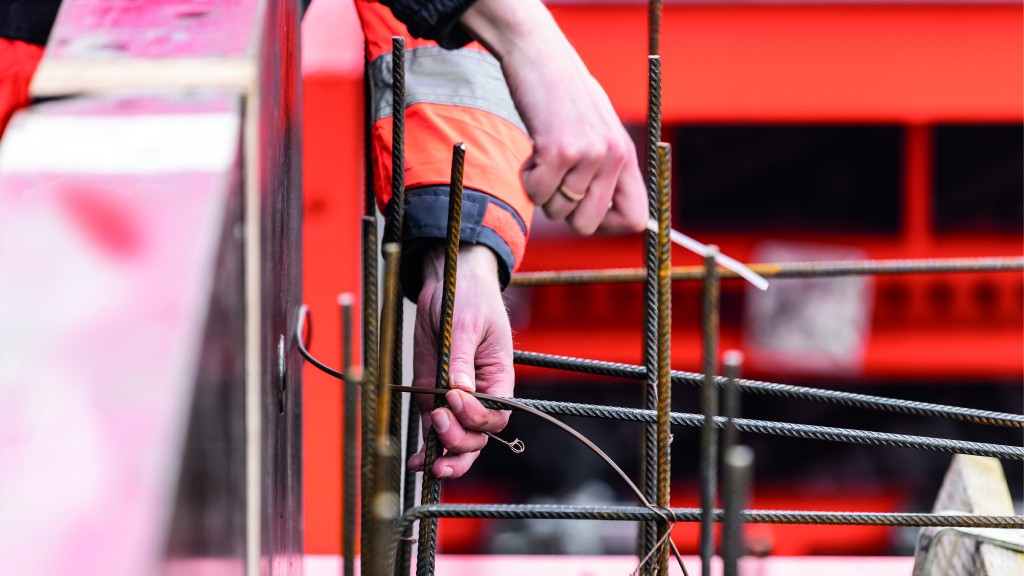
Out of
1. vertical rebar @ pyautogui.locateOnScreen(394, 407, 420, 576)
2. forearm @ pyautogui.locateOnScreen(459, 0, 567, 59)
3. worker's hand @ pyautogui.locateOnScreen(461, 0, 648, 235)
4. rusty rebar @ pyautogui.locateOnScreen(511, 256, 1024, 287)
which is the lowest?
vertical rebar @ pyautogui.locateOnScreen(394, 407, 420, 576)

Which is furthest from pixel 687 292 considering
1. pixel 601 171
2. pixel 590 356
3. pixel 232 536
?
pixel 232 536

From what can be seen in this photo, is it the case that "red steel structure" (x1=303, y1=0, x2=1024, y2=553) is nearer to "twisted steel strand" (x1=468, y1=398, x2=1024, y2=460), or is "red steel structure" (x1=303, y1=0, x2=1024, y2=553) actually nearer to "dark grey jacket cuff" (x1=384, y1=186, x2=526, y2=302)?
"dark grey jacket cuff" (x1=384, y1=186, x2=526, y2=302)

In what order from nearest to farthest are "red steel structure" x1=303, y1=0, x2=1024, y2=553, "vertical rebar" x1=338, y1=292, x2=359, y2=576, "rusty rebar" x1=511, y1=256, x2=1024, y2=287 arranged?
1. "vertical rebar" x1=338, y1=292, x2=359, y2=576
2. "rusty rebar" x1=511, y1=256, x2=1024, y2=287
3. "red steel structure" x1=303, y1=0, x2=1024, y2=553

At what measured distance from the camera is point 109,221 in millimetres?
531

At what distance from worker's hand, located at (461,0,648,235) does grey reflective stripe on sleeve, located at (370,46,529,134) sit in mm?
175

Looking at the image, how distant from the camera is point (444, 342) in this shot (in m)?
0.74

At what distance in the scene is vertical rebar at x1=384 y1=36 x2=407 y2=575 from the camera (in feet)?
2.39

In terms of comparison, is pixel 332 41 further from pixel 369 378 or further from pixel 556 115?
pixel 369 378

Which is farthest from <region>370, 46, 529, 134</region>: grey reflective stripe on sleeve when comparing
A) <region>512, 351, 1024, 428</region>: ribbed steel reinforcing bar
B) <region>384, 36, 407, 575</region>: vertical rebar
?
<region>512, 351, 1024, 428</region>: ribbed steel reinforcing bar

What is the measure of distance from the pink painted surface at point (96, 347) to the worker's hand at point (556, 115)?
0.70 feet

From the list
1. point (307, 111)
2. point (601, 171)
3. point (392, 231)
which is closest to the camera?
point (601, 171)

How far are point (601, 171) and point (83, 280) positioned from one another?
1.13 ft

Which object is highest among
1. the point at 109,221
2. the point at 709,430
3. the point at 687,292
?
the point at 109,221

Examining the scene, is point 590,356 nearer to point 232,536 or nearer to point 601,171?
point 601,171
